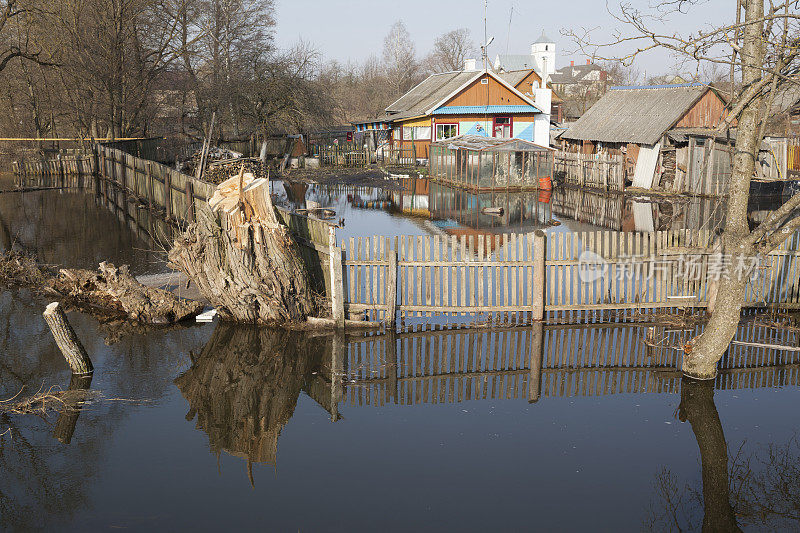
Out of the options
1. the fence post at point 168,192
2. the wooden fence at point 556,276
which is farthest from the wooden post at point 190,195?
the wooden fence at point 556,276

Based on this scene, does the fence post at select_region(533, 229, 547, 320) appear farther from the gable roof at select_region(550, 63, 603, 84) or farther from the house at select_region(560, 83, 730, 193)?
the gable roof at select_region(550, 63, 603, 84)

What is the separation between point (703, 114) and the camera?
3139 centimetres

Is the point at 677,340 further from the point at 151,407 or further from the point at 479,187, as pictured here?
the point at 479,187

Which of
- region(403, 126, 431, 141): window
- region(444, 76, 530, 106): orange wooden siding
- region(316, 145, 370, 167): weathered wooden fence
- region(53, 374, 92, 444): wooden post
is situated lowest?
region(53, 374, 92, 444): wooden post

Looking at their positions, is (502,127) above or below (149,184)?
above

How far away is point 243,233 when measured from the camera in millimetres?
10258

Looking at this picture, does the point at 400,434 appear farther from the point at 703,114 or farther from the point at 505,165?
the point at 703,114

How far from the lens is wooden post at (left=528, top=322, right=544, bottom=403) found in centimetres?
853

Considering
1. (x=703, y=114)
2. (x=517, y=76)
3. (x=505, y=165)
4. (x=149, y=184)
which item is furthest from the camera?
(x=517, y=76)

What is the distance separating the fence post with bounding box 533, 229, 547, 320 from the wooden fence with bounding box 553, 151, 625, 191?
70.7 ft

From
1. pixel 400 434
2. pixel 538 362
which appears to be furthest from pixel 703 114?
pixel 400 434

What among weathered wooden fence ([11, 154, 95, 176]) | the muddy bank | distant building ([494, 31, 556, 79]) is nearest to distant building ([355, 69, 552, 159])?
the muddy bank

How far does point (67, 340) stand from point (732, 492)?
7.70 meters

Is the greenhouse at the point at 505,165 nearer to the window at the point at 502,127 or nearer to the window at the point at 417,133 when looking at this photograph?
the window at the point at 417,133
